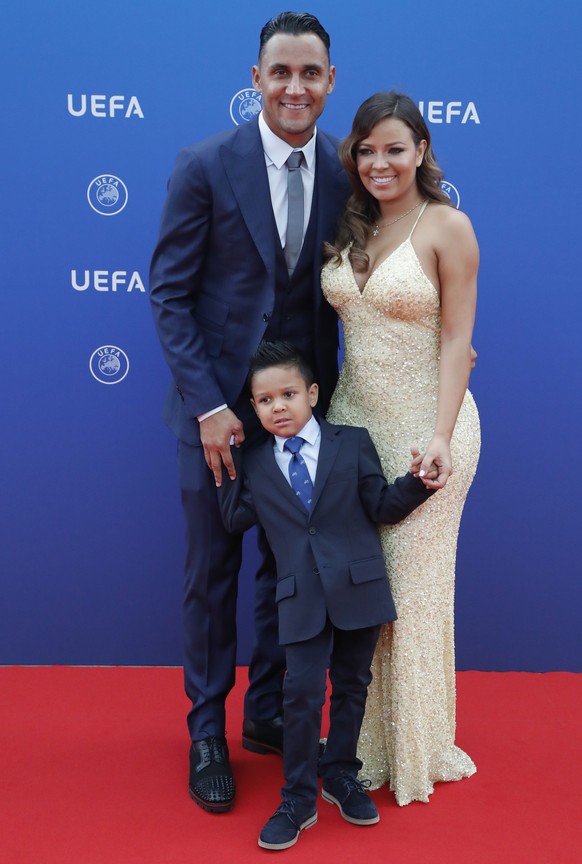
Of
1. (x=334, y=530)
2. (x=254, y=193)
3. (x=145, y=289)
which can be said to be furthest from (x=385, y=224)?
(x=145, y=289)

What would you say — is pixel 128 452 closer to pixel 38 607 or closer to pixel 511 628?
pixel 38 607

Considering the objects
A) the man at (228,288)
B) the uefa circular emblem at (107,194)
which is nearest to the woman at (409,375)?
the man at (228,288)

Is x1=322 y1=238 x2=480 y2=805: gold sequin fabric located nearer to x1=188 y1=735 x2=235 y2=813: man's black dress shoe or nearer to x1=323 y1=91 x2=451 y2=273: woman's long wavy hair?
x1=323 y1=91 x2=451 y2=273: woman's long wavy hair

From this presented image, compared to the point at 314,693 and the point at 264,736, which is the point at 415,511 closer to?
the point at 314,693

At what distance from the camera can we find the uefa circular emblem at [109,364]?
10.5 feet

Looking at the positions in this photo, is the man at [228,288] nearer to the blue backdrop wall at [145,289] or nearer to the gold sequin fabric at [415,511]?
the gold sequin fabric at [415,511]

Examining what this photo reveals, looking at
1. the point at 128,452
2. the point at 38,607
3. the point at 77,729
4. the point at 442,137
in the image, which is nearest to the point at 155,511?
the point at 128,452

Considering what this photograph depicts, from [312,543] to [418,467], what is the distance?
0.30 meters

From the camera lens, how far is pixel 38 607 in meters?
3.32

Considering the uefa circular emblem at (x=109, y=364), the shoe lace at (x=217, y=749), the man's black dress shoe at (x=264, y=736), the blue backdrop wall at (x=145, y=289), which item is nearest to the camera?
the shoe lace at (x=217, y=749)

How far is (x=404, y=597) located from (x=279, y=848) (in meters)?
0.64

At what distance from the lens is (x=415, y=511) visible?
2.42 metres

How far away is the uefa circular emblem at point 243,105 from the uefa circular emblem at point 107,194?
41cm

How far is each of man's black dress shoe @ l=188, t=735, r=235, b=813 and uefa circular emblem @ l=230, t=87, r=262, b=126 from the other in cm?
183
